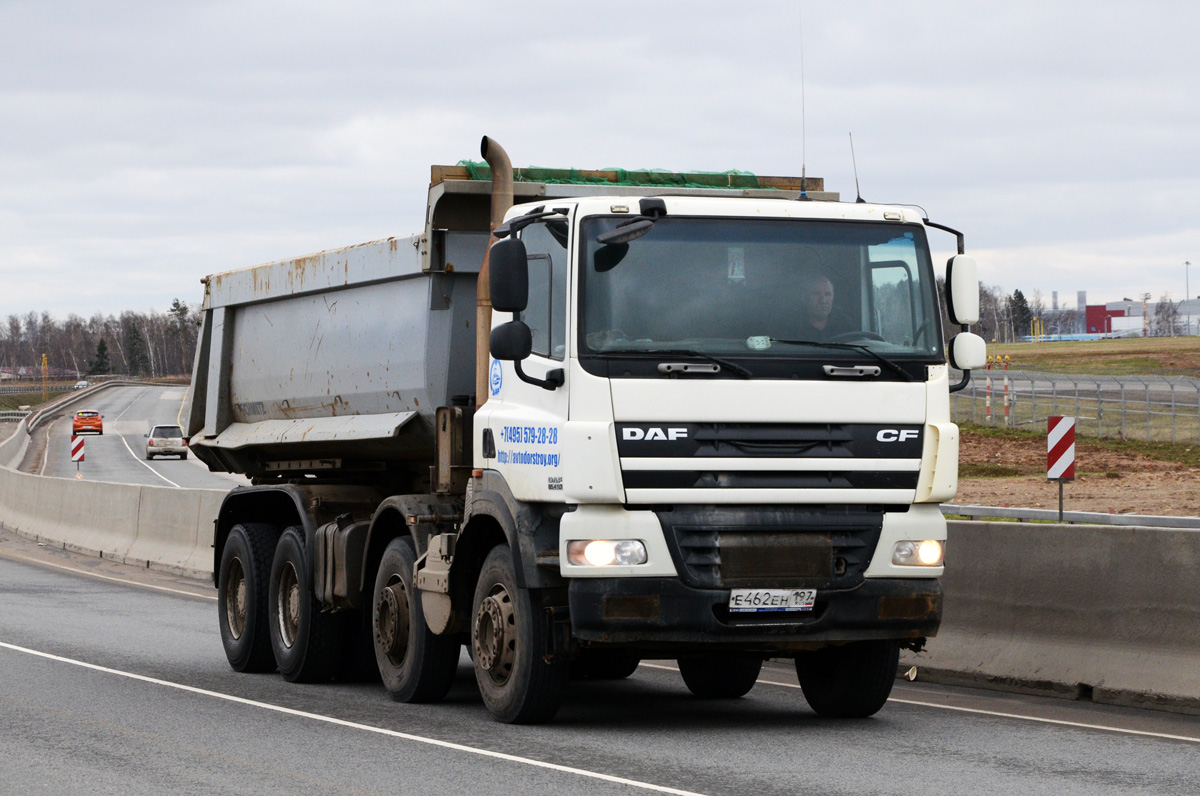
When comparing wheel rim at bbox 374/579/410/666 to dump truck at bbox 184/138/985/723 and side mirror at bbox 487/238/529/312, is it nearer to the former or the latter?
dump truck at bbox 184/138/985/723

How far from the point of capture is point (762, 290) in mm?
8664

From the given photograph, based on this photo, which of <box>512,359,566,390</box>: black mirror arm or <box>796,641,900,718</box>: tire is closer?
<box>512,359,566,390</box>: black mirror arm

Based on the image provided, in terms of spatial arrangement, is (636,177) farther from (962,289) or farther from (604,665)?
(604,665)

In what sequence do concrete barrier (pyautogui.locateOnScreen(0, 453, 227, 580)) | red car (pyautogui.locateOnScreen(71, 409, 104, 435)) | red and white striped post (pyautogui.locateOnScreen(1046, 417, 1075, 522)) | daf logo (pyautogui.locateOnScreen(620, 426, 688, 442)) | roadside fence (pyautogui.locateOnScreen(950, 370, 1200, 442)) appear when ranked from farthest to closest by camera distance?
red car (pyautogui.locateOnScreen(71, 409, 104, 435))
roadside fence (pyautogui.locateOnScreen(950, 370, 1200, 442))
concrete barrier (pyautogui.locateOnScreen(0, 453, 227, 580))
red and white striped post (pyautogui.locateOnScreen(1046, 417, 1075, 522))
daf logo (pyautogui.locateOnScreen(620, 426, 688, 442))

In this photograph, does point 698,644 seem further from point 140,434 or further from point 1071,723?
point 140,434

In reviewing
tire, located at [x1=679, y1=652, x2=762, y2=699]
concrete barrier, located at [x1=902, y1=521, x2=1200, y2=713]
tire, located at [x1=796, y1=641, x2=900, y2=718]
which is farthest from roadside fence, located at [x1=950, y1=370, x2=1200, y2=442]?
tire, located at [x1=796, y1=641, x2=900, y2=718]

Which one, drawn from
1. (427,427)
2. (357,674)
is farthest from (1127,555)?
(357,674)

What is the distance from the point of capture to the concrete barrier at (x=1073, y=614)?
988 cm

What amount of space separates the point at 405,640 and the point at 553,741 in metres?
2.26

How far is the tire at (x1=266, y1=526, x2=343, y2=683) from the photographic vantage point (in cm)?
1209

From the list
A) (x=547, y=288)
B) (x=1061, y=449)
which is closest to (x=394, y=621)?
(x=547, y=288)

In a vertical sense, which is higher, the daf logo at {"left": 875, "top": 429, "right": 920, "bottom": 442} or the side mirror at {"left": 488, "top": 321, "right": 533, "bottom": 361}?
the side mirror at {"left": 488, "top": 321, "right": 533, "bottom": 361}

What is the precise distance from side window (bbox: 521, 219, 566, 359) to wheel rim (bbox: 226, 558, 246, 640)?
535cm

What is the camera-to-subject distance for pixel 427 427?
35.1 ft
